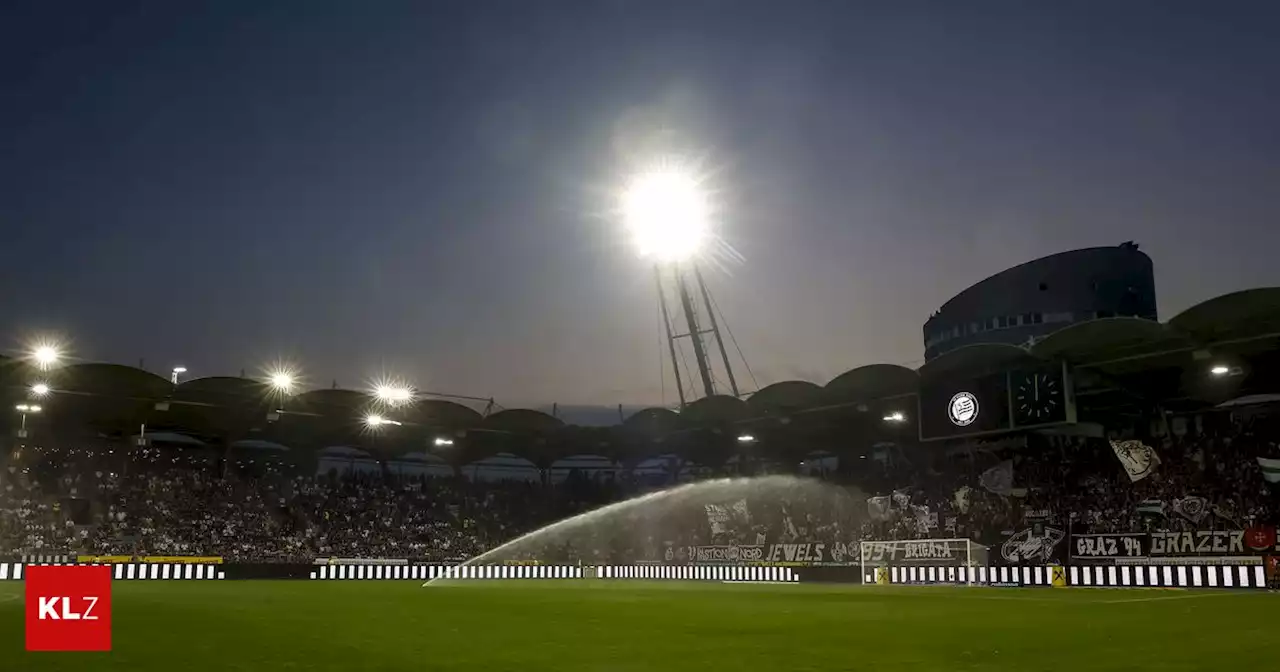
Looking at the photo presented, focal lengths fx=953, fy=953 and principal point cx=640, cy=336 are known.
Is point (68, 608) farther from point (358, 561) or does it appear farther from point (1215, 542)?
point (358, 561)

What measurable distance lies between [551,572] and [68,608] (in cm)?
5259

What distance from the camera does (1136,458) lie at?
39.4 metres

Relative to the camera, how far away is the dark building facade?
260ft

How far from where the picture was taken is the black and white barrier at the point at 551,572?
52984 mm

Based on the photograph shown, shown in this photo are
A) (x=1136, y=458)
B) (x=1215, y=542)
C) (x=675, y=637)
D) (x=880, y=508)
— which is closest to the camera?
(x=675, y=637)

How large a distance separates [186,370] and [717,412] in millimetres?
28593

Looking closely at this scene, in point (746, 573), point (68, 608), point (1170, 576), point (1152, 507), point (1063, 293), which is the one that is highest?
point (1063, 293)

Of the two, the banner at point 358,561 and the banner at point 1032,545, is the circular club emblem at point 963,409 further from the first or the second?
the banner at point 358,561

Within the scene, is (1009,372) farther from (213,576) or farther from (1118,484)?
(213,576)

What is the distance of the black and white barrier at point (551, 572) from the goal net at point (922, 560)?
5000 millimetres

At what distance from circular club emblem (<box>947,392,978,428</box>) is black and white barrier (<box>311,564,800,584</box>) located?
13.2 metres

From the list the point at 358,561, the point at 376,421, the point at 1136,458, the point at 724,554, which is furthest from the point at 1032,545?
the point at 358,561

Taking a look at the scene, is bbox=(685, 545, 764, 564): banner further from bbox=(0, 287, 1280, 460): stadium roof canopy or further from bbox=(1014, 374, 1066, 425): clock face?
bbox=(1014, 374, 1066, 425): clock face

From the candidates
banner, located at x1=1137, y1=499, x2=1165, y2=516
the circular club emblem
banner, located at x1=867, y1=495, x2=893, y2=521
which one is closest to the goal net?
banner, located at x1=867, y1=495, x2=893, y2=521
